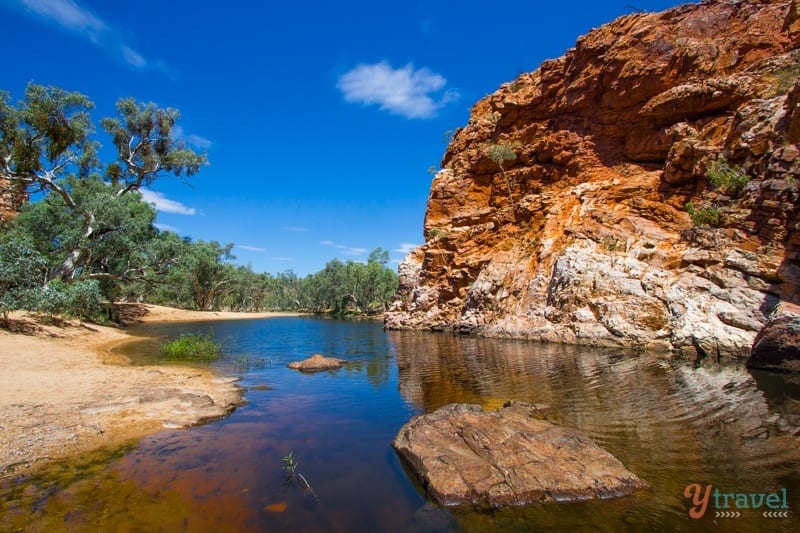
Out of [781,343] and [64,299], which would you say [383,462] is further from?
[64,299]

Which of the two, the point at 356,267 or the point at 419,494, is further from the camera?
the point at 356,267

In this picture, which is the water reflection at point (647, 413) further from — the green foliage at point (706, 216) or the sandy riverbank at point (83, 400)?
the green foliage at point (706, 216)

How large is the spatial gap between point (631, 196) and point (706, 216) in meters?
7.49

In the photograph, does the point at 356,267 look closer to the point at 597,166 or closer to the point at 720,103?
the point at 597,166

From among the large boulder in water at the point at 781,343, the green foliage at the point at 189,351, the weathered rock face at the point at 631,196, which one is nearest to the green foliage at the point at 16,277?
the green foliage at the point at 189,351

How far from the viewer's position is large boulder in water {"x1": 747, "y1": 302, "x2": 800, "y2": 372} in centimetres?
1359

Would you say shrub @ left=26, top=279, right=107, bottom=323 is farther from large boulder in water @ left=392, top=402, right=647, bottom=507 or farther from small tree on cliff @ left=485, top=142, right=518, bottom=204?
small tree on cliff @ left=485, top=142, right=518, bottom=204

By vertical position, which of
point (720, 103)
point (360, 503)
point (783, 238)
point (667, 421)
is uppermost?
point (720, 103)

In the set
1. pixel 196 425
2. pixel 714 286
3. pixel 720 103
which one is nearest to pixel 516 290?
pixel 714 286

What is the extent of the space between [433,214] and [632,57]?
2324 centimetres

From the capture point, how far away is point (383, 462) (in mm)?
7168

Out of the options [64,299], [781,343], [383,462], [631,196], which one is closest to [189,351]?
[64,299]

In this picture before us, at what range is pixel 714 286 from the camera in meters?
19.9

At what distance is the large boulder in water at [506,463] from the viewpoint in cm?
564
